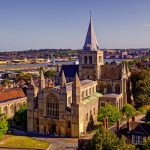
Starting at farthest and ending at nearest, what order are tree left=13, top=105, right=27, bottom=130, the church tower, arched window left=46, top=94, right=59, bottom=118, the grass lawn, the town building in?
the church tower → the town building → tree left=13, top=105, right=27, bottom=130 → arched window left=46, top=94, right=59, bottom=118 → the grass lawn

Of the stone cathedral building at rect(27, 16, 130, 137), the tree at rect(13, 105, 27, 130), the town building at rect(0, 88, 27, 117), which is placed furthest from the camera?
the town building at rect(0, 88, 27, 117)

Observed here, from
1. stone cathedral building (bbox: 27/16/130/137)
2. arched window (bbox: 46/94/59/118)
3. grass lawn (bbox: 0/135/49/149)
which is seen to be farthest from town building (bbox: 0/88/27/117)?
grass lawn (bbox: 0/135/49/149)

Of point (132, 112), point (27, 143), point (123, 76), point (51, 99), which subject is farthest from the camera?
point (123, 76)

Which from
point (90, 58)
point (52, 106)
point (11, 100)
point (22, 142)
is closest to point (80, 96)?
point (52, 106)

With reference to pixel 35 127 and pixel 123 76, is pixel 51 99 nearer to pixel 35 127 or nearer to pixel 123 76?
pixel 35 127

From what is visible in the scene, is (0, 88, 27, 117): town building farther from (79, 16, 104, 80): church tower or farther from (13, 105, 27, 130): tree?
(79, 16, 104, 80): church tower

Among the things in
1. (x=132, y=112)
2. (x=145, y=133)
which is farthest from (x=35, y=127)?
(x=145, y=133)
